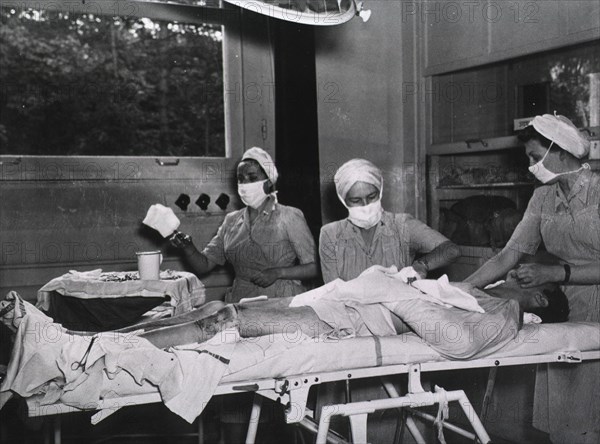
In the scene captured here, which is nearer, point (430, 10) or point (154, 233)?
point (154, 233)

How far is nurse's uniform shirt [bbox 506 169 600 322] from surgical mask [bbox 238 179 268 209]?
1430 mm

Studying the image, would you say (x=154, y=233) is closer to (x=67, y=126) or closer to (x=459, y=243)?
(x=67, y=126)

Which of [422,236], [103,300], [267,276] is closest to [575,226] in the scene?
[422,236]

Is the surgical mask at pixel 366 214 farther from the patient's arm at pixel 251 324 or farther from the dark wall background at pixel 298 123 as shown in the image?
the dark wall background at pixel 298 123

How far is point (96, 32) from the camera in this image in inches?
182

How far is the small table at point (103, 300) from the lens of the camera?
3.33 meters

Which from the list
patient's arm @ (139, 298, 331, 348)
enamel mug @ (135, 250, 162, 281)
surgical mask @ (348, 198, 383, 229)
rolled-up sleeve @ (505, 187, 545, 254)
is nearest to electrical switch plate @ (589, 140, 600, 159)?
rolled-up sleeve @ (505, 187, 545, 254)

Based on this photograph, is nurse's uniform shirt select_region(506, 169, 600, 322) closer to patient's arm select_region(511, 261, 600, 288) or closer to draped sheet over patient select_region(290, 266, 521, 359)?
patient's arm select_region(511, 261, 600, 288)

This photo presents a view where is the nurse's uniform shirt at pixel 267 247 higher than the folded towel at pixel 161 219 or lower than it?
lower

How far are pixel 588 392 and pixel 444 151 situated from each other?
2.53 meters

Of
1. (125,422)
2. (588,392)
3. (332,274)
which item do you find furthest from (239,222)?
(588,392)

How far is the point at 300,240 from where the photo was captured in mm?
3545

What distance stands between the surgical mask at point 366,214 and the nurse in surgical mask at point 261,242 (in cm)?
48

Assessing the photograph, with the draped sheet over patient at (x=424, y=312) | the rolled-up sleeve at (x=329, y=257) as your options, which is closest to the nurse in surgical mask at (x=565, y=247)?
the draped sheet over patient at (x=424, y=312)
